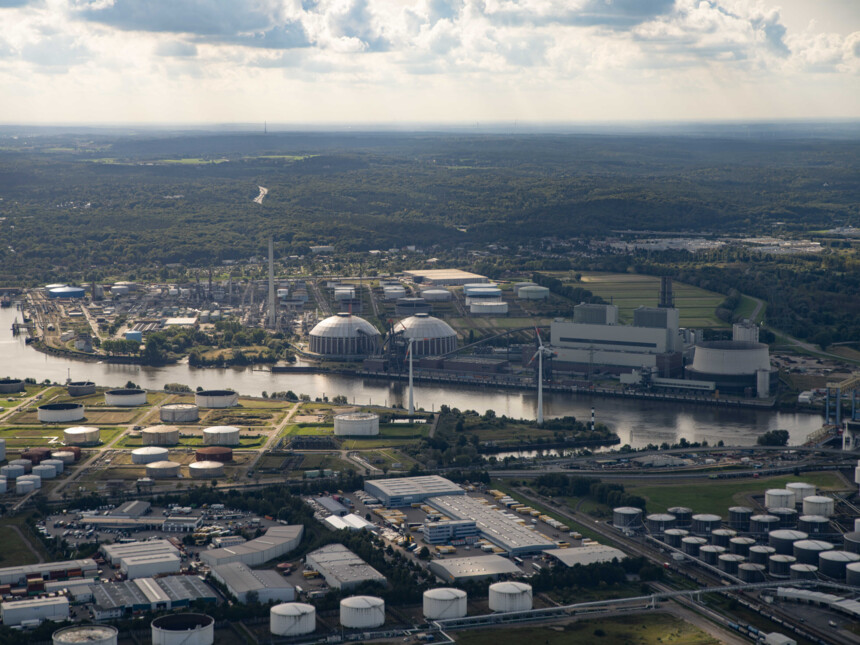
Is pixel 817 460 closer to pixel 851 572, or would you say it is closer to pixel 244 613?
pixel 851 572

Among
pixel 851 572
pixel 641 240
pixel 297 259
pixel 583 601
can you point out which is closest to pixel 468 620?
pixel 583 601

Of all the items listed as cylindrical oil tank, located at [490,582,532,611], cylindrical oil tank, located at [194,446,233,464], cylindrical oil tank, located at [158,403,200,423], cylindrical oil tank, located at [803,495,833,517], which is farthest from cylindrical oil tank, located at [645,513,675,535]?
cylindrical oil tank, located at [158,403,200,423]

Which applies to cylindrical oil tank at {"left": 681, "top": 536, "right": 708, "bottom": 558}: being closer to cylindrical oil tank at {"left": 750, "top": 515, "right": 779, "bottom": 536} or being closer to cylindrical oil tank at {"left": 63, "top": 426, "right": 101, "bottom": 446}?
cylindrical oil tank at {"left": 750, "top": 515, "right": 779, "bottom": 536}

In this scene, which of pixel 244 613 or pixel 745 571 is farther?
pixel 745 571

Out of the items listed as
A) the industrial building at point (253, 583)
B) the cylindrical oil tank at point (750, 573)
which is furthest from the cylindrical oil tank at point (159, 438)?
the cylindrical oil tank at point (750, 573)

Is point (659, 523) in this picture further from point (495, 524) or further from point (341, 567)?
point (341, 567)
